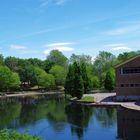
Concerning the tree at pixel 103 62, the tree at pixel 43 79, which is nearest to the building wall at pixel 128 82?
the tree at pixel 43 79

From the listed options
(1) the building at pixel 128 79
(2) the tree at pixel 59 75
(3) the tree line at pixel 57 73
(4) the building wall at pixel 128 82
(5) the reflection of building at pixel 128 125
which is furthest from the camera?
(2) the tree at pixel 59 75

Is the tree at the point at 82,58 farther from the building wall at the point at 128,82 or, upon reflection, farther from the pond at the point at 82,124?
the pond at the point at 82,124

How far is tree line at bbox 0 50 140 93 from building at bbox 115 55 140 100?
869cm

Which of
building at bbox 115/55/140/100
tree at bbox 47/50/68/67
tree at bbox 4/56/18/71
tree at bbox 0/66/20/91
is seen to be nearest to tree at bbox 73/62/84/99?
building at bbox 115/55/140/100

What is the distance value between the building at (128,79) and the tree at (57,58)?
7949 centimetres

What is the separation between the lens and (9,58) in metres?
138

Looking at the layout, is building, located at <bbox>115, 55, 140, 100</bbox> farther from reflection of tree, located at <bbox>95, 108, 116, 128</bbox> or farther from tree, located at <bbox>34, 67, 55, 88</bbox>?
tree, located at <bbox>34, 67, 55, 88</bbox>

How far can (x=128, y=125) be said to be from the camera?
120ft

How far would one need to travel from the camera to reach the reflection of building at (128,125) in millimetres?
31067

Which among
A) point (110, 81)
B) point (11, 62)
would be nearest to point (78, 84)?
point (110, 81)

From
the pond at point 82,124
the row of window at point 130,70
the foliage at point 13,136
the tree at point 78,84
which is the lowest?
the pond at point 82,124

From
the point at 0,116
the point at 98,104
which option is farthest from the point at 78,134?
the point at 98,104

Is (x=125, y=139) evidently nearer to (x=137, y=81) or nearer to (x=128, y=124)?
(x=128, y=124)

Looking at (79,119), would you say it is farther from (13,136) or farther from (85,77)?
(85,77)
